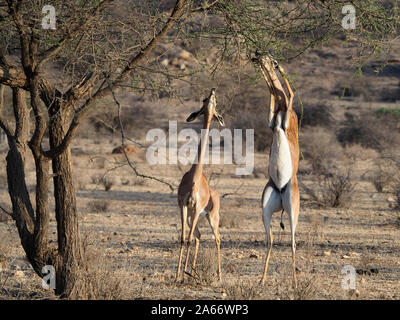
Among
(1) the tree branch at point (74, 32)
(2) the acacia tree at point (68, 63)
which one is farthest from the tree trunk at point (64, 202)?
(1) the tree branch at point (74, 32)

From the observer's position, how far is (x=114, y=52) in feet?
23.2

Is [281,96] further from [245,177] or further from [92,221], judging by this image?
[245,177]

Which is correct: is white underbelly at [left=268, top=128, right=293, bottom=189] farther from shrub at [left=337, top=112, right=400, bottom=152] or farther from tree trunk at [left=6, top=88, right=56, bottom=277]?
shrub at [left=337, top=112, right=400, bottom=152]

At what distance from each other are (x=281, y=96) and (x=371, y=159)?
2029cm

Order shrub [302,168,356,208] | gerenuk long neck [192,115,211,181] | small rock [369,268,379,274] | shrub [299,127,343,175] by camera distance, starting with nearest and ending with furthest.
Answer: gerenuk long neck [192,115,211,181]
small rock [369,268,379,274]
shrub [302,168,356,208]
shrub [299,127,343,175]

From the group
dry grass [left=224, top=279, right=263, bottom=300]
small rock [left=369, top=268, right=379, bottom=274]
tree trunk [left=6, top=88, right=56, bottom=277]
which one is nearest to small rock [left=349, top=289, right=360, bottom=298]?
dry grass [left=224, top=279, right=263, bottom=300]

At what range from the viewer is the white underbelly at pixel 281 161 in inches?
285

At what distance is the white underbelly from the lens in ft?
23.7

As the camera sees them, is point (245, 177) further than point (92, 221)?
Yes

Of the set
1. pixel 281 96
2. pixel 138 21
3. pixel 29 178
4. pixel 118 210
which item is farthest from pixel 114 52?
pixel 29 178

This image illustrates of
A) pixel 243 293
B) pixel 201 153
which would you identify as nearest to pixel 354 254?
pixel 201 153

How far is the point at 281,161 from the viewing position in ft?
23.7

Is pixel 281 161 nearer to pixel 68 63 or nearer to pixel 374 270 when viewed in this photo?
pixel 68 63
